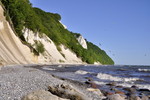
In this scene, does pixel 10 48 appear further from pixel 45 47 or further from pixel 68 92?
pixel 68 92

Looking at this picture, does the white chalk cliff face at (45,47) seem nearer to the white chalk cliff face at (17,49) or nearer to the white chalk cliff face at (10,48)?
the white chalk cliff face at (17,49)

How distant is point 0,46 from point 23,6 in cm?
2028

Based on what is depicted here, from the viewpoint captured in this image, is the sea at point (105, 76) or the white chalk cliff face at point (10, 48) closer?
the sea at point (105, 76)

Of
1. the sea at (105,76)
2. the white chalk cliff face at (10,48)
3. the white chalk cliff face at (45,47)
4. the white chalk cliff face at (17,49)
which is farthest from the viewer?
the white chalk cliff face at (45,47)

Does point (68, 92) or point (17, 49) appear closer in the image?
point (68, 92)

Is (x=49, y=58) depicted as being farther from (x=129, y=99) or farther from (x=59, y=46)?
(x=129, y=99)

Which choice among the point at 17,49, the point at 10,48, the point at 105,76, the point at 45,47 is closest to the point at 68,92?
the point at 105,76

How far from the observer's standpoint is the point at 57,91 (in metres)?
7.42

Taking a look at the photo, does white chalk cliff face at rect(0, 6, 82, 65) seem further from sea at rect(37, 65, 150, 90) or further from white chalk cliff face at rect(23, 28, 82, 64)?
sea at rect(37, 65, 150, 90)

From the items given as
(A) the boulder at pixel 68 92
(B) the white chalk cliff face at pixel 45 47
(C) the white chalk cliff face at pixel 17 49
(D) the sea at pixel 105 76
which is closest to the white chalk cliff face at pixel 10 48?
(C) the white chalk cliff face at pixel 17 49

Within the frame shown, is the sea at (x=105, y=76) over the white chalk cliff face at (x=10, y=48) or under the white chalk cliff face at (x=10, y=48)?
under

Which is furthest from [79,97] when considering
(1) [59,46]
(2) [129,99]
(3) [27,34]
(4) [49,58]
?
(1) [59,46]

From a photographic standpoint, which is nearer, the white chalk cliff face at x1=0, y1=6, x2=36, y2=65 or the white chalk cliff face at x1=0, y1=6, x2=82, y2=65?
the white chalk cliff face at x1=0, y1=6, x2=36, y2=65

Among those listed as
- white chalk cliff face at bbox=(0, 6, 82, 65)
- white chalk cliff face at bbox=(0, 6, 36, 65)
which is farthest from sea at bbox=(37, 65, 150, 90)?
white chalk cliff face at bbox=(0, 6, 82, 65)
